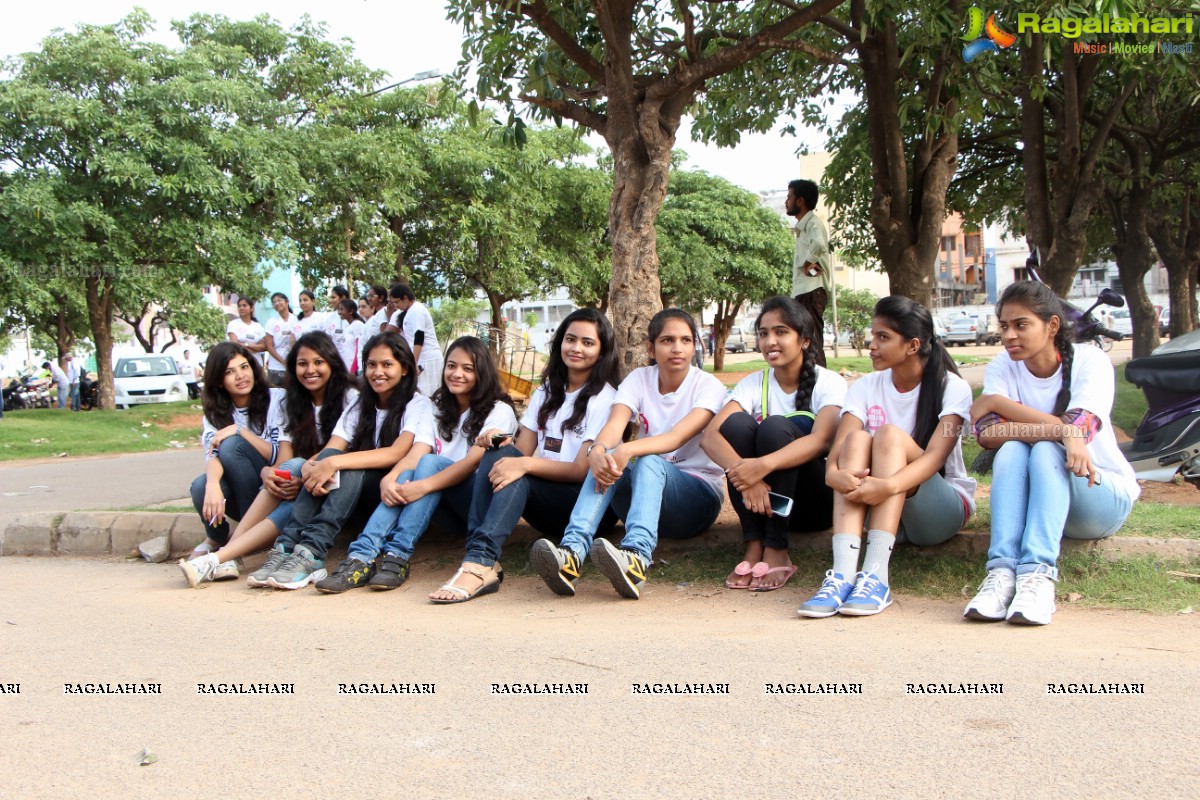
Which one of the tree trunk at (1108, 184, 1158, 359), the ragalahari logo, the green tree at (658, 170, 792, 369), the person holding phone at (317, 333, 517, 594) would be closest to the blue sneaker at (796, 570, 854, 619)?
the person holding phone at (317, 333, 517, 594)

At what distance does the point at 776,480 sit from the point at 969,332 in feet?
135

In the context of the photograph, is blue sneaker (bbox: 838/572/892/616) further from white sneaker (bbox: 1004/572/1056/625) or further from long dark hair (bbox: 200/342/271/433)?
long dark hair (bbox: 200/342/271/433)

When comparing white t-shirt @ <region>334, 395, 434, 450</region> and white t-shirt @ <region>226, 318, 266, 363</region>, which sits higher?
white t-shirt @ <region>226, 318, 266, 363</region>

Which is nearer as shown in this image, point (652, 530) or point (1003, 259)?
point (652, 530)

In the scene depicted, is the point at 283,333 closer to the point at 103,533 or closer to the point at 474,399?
the point at 103,533

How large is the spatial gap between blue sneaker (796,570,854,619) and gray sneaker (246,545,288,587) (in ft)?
8.28

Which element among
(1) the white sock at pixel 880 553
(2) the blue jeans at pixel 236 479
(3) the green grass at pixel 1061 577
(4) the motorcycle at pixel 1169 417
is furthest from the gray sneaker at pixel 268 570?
(4) the motorcycle at pixel 1169 417

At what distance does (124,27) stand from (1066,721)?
59.8ft

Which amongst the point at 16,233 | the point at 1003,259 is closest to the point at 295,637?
the point at 16,233

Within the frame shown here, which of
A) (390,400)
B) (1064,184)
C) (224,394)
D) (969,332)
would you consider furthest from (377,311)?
(969,332)

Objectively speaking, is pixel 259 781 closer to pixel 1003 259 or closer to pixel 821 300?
pixel 821 300

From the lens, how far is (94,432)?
15.4 metres

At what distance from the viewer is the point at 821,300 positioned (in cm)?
745

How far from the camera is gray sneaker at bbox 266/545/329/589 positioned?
4.84m
